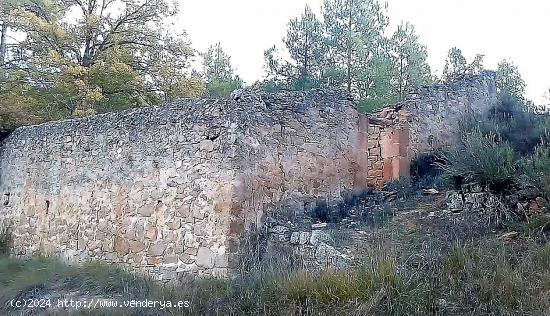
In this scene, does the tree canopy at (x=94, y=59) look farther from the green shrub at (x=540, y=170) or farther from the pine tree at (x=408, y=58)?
the green shrub at (x=540, y=170)

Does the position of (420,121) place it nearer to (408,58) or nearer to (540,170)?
(540,170)

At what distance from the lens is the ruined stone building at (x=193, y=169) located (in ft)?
23.4

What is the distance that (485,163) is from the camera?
664 centimetres

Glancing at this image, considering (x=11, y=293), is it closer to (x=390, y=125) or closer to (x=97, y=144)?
(x=97, y=144)

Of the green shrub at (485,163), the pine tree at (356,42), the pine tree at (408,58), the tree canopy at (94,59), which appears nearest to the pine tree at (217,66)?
the tree canopy at (94,59)

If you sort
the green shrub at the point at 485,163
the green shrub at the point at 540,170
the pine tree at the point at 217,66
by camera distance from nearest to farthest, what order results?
1. the green shrub at the point at 540,170
2. the green shrub at the point at 485,163
3. the pine tree at the point at 217,66

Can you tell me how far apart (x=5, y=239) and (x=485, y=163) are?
7959 mm

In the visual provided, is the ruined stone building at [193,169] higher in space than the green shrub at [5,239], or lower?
higher

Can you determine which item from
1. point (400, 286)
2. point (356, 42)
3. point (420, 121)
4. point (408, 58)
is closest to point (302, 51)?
point (356, 42)

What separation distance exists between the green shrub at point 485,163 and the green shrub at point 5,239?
7475 millimetres

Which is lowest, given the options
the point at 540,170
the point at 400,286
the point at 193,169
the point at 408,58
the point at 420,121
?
the point at 400,286

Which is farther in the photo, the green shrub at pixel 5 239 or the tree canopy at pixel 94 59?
the tree canopy at pixel 94 59

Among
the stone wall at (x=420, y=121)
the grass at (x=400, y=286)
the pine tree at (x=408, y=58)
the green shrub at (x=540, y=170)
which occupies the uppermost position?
the pine tree at (x=408, y=58)

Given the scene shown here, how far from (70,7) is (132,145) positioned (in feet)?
35.8
